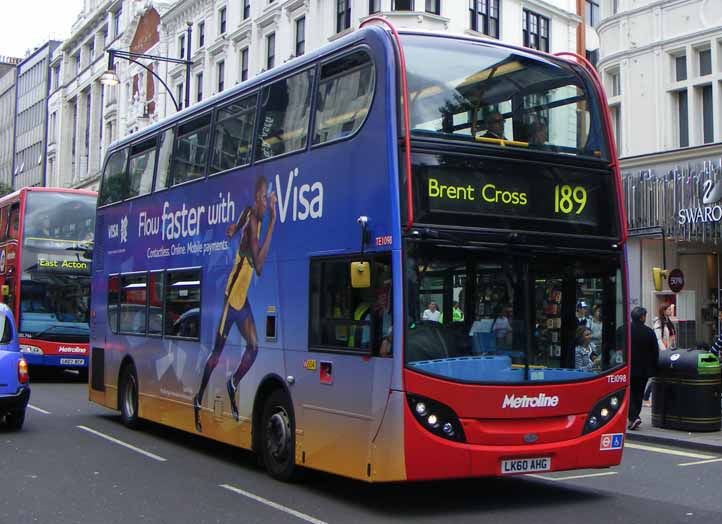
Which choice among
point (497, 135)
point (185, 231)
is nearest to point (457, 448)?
point (497, 135)

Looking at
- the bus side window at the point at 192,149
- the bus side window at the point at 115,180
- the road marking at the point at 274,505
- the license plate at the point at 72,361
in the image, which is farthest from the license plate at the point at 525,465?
the license plate at the point at 72,361

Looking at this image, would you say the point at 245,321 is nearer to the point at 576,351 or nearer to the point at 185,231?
the point at 185,231

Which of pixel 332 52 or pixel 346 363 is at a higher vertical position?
pixel 332 52

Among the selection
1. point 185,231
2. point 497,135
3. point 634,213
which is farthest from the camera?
point 634,213

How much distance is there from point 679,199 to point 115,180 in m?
14.3

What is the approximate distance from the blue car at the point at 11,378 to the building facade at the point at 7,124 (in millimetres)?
83241

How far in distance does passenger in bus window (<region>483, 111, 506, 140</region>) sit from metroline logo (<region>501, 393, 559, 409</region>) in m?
2.34

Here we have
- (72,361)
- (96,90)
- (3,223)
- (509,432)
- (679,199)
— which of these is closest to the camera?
(509,432)

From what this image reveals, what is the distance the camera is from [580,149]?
8914mm

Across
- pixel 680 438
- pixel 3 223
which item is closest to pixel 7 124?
pixel 3 223

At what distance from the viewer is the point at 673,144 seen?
24094mm

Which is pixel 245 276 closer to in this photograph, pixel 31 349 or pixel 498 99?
pixel 498 99

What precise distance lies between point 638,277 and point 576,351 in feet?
56.1

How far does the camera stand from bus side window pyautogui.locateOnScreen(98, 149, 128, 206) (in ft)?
49.1
